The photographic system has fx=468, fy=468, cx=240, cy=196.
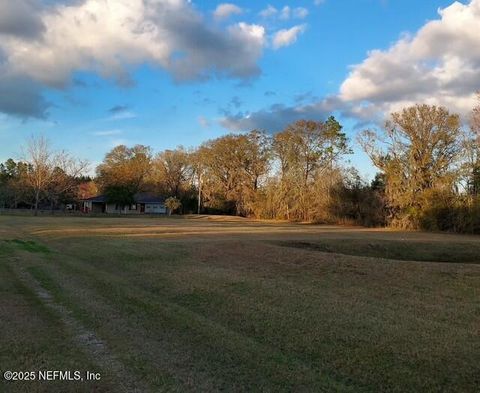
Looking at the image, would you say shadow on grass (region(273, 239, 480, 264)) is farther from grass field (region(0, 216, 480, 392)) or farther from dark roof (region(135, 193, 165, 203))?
dark roof (region(135, 193, 165, 203))

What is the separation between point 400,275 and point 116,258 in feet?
27.4

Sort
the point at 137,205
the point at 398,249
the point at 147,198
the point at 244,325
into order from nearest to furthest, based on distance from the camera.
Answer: the point at 244,325 → the point at 398,249 → the point at 137,205 → the point at 147,198

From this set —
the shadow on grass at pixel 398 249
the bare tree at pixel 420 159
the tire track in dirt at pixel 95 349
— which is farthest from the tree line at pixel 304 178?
the tire track in dirt at pixel 95 349

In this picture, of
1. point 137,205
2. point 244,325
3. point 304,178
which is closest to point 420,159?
point 304,178

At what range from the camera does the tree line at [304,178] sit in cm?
3916

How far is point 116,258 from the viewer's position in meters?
14.6

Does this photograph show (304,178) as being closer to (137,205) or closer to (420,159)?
(420,159)

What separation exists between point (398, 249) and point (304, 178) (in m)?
36.0

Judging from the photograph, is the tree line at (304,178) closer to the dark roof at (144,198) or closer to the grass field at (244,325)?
the dark roof at (144,198)

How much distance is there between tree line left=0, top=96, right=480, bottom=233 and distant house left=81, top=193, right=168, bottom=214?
11.1ft

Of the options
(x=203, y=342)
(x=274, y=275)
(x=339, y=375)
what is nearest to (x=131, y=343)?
(x=203, y=342)

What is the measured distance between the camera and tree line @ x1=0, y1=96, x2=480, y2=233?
3916 centimetres

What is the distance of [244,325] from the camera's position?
6.93 metres

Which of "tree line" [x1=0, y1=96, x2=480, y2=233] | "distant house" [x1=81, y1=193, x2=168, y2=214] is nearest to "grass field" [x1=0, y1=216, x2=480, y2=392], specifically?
"tree line" [x1=0, y1=96, x2=480, y2=233]
